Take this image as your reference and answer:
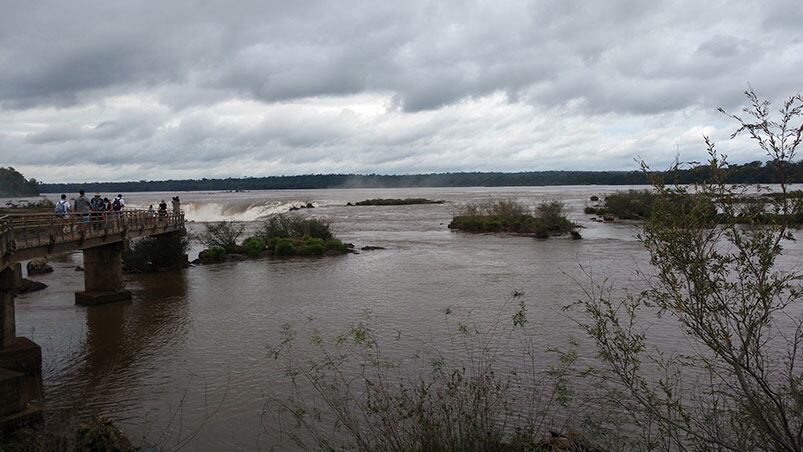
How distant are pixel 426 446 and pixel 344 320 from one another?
13412mm

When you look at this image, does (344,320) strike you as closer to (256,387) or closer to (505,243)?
(256,387)

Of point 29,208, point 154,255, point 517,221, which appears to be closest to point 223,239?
point 154,255

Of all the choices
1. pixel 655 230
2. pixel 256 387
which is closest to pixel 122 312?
pixel 256 387

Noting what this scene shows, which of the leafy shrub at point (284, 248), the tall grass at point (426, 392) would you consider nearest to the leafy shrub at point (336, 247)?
the leafy shrub at point (284, 248)

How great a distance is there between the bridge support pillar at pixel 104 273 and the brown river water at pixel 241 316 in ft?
2.23

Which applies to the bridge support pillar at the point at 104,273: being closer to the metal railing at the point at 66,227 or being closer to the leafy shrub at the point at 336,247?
the metal railing at the point at 66,227

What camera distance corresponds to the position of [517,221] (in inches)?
2234

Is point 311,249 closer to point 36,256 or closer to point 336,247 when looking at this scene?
point 336,247

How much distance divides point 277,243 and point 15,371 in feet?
92.6

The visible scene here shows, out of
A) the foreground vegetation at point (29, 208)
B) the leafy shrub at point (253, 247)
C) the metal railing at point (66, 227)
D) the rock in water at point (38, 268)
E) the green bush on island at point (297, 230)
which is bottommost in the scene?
the rock in water at point (38, 268)

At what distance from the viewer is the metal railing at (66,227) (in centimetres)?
1647

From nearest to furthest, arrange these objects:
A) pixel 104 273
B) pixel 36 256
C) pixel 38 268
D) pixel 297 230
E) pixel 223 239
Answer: pixel 36 256 < pixel 104 273 < pixel 38 268 < pixel 223 239 < pixel 297 230

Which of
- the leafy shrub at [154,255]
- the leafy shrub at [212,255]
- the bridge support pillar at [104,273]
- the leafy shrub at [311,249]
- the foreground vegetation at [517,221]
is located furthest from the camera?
the foreground vegetation at [517,221]

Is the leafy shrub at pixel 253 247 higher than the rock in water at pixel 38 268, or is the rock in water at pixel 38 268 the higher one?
the leafy shrub at pixel 253 247
